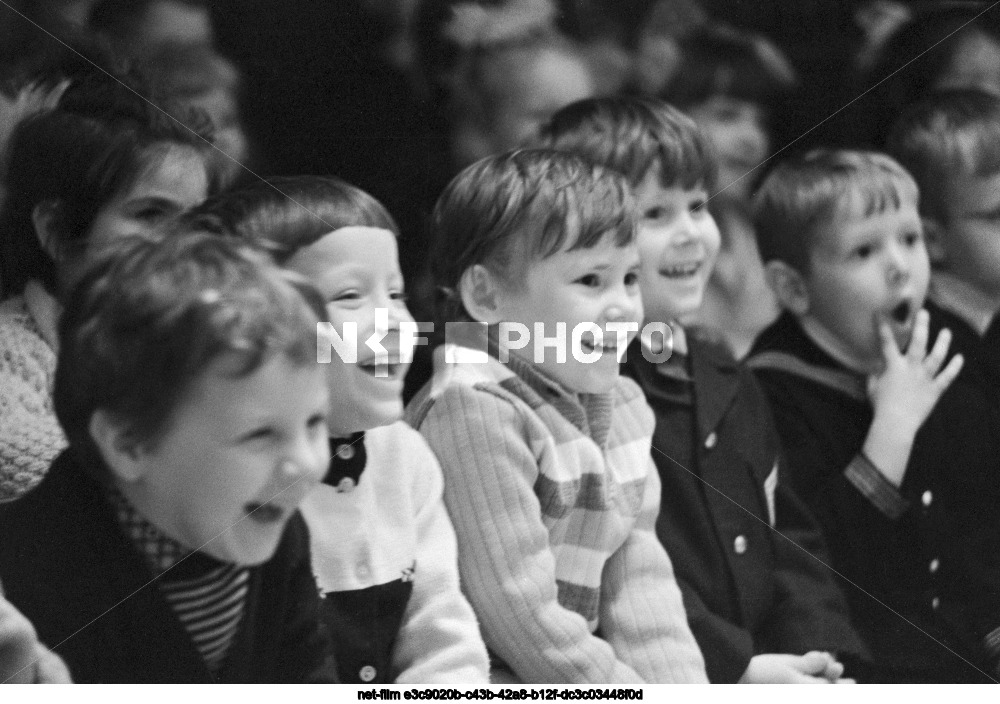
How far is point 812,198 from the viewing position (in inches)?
82.2

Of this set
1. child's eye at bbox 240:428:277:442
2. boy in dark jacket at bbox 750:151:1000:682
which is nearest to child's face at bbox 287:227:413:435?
child's eye at bbox 240:428:277:442

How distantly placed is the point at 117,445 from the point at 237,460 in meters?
0.17

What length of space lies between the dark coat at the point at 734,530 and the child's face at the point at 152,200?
0.74 metres

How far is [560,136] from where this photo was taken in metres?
1.99

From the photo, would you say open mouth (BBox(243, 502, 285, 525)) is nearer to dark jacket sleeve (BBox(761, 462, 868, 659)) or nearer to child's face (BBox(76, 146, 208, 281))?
child's face (BBox(76, 146, 208, 281))

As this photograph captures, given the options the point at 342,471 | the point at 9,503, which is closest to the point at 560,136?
the point at 342,471

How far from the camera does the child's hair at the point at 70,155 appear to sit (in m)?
1.88

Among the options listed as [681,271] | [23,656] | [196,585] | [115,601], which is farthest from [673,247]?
[23,656]

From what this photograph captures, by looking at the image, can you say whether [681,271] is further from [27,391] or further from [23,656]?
[23,656]

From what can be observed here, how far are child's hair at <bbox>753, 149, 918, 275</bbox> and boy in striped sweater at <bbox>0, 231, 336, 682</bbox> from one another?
78cm

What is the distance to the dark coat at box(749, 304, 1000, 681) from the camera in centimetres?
211

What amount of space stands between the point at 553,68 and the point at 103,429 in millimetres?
894

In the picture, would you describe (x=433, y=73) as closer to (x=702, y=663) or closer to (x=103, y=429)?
(x=103, y=429)

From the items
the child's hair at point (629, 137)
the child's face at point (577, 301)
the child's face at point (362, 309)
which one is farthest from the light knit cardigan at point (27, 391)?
the child's hair at point (629, 137)
